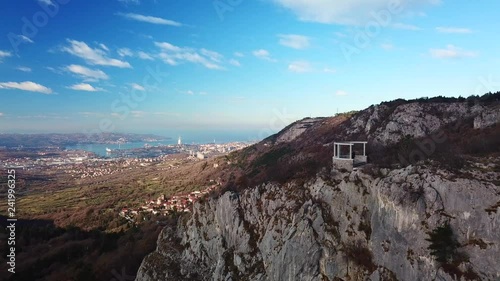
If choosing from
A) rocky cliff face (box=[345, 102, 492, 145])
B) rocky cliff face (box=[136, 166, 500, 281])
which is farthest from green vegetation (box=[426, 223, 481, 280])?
rocky cliff face (box=[345, 102, 492, 145])

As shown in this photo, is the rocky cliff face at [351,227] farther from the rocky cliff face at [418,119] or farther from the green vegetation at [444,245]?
the rocky cliff face at [418,119]

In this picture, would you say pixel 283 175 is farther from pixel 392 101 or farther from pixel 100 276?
pixel 392 101

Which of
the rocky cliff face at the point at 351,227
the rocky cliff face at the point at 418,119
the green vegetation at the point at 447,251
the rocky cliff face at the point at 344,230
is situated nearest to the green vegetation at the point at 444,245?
the green vegetation at the point at 447,251

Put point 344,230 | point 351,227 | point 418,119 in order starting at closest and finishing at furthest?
point 351,227 < point 344,230 < point 418,119

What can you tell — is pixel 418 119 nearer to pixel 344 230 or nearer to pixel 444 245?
pixel 344 230

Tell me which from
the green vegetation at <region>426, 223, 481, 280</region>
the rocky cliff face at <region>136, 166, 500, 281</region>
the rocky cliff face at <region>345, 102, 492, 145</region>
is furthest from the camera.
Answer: the rocky cliff face at <region>345, 102, 492, 145</region>

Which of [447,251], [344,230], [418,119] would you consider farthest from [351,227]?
[418,119]

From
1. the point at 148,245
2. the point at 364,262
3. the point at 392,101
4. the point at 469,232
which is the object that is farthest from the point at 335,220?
the point at 392,101

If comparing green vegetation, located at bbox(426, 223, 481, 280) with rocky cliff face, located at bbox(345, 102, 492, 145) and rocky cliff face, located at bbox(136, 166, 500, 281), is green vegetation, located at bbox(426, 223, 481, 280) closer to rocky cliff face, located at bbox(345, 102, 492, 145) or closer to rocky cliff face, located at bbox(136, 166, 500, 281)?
rocky cliff face, located at bbox(136, 166, 500, 281)
